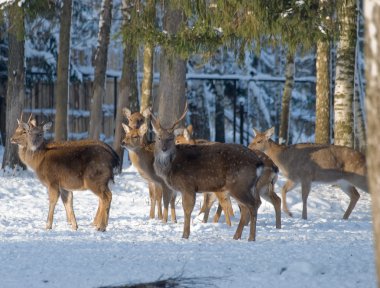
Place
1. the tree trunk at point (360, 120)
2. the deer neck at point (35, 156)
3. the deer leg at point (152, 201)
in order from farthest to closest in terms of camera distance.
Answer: the tree trunk at point (360, 120) < the deer leg at point (152, 201) < the deer neck at point (35, 156)

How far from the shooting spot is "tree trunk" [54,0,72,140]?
66.9ft

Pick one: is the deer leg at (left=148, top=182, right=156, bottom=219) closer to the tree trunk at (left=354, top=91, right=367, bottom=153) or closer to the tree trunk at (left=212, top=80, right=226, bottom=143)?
the tree trunk at (left=354, top=91, right=367, bottom=153)

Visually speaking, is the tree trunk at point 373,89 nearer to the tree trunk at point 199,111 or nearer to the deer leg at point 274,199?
the deer leg at point 274,199

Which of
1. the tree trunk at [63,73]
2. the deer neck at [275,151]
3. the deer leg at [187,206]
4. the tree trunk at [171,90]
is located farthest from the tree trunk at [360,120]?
the deer leg at [187,206]

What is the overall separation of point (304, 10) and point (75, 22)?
1754 centimetres

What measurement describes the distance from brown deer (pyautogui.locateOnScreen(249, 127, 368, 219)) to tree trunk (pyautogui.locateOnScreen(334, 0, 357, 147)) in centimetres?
209

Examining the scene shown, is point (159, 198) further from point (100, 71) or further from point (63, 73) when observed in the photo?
point (100, 71)

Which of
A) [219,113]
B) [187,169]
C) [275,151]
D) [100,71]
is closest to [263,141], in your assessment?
[275,151]

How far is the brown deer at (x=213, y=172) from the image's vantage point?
1156 centimetres

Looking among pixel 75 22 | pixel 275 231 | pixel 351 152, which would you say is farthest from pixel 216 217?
pixel 75 22

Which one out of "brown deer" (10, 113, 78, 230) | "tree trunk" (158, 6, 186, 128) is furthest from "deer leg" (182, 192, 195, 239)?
"tree trunk" (158, 6, 186, 128)

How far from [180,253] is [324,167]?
252 inches

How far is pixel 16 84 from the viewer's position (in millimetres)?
19953

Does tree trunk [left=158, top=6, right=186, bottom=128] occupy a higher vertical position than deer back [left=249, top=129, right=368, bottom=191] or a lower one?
higher
